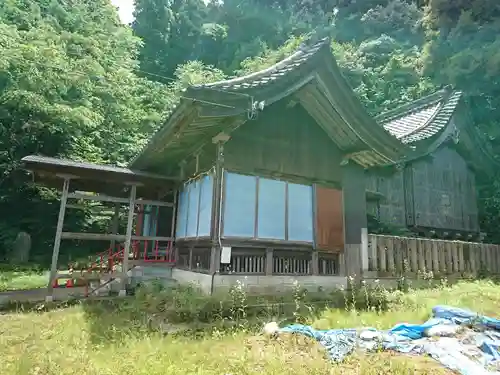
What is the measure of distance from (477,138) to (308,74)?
10.4 m

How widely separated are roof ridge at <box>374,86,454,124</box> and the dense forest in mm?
3119

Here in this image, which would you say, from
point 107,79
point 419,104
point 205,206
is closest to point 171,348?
point 205,206

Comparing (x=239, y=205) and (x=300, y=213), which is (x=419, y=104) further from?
(x=239, y=205)

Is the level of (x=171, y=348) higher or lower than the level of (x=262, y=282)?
lower

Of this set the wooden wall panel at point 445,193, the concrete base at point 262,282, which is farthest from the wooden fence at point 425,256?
the wooden wall panel at point 445,193

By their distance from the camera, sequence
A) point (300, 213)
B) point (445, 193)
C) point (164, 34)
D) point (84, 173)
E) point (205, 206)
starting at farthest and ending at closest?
1. point (164, 34)
2. point (445, 193)
3. point (84, 173)
4. point (300, 213)
5. point (205, 206)

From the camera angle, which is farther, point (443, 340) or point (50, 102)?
point (50, 102)

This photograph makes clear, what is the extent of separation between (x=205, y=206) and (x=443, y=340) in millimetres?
5547

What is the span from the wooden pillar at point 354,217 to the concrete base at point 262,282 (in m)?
0.53

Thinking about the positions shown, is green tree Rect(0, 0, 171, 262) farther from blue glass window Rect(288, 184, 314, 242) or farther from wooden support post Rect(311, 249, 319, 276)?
wooden support post Rect(311, 249, 319, 276)

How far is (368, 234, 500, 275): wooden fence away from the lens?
338 inches

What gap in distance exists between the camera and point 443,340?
4340 mm

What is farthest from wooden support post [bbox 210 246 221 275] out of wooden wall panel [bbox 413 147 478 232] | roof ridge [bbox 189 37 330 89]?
wooden wall panel [bbox 413 147 478 232]

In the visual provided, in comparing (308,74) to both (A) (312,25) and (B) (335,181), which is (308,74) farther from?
(A) (312,25)
